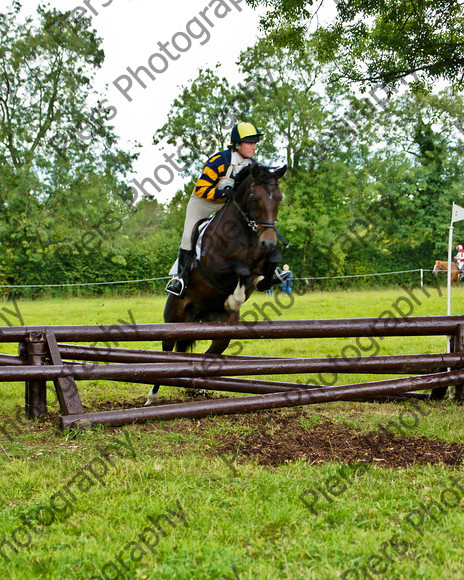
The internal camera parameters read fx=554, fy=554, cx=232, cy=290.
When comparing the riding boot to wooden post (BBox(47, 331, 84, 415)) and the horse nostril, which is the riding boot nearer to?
the horse nostril

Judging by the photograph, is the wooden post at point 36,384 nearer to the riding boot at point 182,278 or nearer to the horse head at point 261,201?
the riding boot at point 182,278

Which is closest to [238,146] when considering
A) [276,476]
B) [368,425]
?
[368,425]

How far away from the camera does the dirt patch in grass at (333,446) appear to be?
3.65 meters

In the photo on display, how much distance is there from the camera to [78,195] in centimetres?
2450

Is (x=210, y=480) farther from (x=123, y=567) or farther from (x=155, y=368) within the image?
(x=155, y=368)

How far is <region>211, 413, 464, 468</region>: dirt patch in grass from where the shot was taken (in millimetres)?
3652

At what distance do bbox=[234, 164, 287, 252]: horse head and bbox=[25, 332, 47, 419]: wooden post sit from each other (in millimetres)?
1963

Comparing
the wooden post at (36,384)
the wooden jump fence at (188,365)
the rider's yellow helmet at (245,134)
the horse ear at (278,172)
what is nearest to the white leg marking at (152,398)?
the wooden jump fence at (188,365)

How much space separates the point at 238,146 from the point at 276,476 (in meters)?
3.17

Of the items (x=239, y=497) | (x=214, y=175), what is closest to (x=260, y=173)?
(x=214, y=175)

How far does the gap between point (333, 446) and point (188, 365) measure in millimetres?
1358

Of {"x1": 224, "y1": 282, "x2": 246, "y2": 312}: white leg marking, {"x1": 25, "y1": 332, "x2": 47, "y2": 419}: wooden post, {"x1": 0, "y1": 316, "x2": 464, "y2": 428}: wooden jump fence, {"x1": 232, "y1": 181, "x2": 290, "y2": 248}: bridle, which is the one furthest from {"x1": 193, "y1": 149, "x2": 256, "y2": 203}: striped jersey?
{"x1": 25, "y1": 332, "x2": 47, "y2": 419}: wooden post

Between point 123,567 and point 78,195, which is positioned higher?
point 78,195

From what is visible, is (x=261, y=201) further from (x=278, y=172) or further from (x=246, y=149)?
(x=246, y=149)
